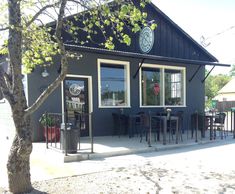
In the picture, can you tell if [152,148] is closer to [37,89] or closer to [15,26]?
[37,89]

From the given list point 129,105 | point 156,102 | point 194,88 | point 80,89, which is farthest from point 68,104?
point 194,88

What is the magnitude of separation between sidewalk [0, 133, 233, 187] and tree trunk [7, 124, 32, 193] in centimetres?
62

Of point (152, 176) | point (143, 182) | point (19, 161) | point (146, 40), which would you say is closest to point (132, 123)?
point (146, 40)

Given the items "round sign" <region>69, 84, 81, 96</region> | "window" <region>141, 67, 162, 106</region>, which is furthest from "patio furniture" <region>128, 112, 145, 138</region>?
"round sign" <region>69, 84, 81, 96</region>

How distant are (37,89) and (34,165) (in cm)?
331

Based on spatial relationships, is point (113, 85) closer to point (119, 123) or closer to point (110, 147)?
point (119, 123)

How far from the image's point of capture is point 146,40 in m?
10.7

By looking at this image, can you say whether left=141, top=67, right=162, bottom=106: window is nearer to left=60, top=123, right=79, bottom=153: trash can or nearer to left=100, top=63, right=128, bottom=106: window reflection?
left=100, top=63, right=128, bottom=106: window reflection

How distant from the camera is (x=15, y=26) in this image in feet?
12.2

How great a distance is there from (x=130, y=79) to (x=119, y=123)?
6.36 feet

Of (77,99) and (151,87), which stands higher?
(151,87)

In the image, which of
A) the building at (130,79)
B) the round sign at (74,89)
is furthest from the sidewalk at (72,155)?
the round sign at (74,89)

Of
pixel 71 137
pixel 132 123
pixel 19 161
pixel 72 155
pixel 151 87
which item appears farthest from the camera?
pixel 151 87

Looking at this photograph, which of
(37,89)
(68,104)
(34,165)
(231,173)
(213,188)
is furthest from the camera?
(68,104)
